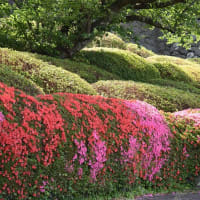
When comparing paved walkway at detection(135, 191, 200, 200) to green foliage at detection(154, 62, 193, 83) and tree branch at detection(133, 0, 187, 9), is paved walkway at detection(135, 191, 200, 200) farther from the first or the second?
green foliage at detection(154, 62, 193, 83)

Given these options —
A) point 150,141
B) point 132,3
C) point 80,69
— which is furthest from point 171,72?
point 150,141

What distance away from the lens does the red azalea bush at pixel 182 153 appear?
7.44 metres

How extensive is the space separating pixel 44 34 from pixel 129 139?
7604 millimetres

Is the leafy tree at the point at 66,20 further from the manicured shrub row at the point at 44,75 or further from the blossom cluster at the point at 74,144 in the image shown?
the blossom cluster at the point at 74,144

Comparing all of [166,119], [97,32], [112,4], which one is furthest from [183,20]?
[166,119]

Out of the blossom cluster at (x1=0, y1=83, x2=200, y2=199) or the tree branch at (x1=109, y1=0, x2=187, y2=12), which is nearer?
the blossom cluster at (x1=0, y1=83, x2=200, y2=199)

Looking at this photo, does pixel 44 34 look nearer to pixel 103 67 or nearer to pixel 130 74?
pixel 103 67

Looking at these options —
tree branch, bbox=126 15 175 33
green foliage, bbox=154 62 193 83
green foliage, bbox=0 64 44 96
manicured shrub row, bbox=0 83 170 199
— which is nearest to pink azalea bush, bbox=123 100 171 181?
manicured shrub row, bbox=0 83 170 199

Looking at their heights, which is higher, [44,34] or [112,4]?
[112,4]

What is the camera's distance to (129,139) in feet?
20.8

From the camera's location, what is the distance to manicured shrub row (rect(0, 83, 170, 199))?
4414mm

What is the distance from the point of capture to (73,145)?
17.3ft

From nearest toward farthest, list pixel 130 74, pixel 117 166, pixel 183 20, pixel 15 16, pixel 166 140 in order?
1. pixel 117 166
2. pixel 166 140
3. pixel 15 16
4. pixel 183 20
5. pixel 130 74

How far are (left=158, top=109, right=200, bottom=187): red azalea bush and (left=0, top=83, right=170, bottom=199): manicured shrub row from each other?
14.7 inches
